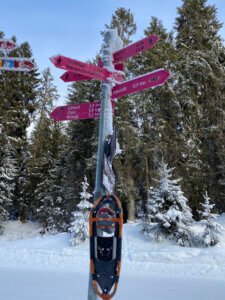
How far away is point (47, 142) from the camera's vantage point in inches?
941

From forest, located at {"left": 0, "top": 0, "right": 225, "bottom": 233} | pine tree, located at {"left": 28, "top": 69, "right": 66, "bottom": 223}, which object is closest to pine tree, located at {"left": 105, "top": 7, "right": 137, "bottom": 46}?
forest, located at {"left": 0, "top": 0, "right": 225, "bottom": 233}

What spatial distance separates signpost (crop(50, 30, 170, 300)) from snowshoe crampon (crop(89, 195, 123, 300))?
18cm

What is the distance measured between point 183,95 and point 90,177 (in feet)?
29.7

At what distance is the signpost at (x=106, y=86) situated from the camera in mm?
3027

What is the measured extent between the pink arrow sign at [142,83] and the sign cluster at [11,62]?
2022 mm

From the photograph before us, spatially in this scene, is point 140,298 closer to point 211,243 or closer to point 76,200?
point 211,243

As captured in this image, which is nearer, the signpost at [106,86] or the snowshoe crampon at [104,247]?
the snowshoe crampon at [104,247]

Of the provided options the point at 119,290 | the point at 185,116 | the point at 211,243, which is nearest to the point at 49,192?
the point at 185,116

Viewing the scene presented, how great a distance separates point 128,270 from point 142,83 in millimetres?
7106

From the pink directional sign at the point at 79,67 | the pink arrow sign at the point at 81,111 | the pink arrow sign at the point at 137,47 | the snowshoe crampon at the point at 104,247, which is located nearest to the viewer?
the snowshoe crampon at the point at 104,247

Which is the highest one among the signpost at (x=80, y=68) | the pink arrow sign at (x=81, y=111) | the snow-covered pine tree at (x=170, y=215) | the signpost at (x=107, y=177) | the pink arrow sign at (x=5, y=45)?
the pink arrow sign at (x=5, y=45)

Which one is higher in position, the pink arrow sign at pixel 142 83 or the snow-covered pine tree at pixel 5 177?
the pink arrow sign at pixel 142 83

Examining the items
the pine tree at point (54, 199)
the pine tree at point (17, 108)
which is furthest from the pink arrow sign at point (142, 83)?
the pine tree at point (17, 108)

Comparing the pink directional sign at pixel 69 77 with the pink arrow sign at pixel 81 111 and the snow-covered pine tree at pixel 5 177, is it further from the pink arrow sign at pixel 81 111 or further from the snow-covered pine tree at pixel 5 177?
the snow-covered pine tree at pixel 5 177
